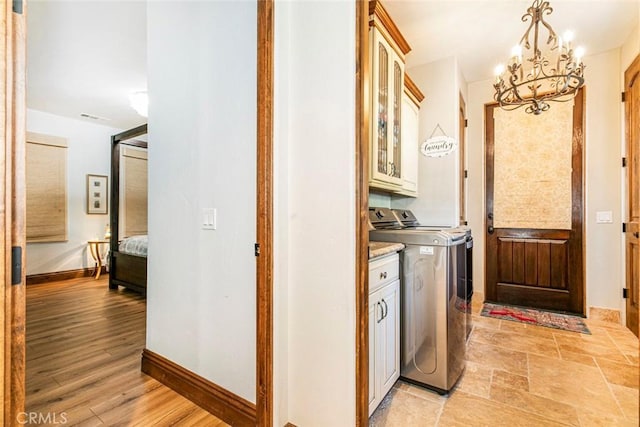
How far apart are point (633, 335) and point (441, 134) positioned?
101 inches

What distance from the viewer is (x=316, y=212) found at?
1415 millimetres

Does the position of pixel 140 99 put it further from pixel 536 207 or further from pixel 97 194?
pixel 536 207

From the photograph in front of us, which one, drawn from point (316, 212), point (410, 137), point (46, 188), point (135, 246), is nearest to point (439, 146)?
point (410, 137)

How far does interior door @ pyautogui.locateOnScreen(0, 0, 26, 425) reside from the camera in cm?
77

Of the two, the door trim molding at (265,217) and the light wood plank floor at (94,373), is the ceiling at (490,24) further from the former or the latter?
the light wood plank floor at (94,373)

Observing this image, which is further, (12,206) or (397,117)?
(397,117)

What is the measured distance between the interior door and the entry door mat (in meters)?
3.75

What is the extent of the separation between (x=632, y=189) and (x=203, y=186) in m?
3.80

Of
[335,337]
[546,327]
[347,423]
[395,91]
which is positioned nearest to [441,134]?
[395,91]

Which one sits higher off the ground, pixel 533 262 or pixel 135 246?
Result: pixel 135 246

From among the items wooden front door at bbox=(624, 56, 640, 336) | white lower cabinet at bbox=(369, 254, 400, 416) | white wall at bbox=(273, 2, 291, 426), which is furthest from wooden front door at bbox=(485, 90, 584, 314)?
white wall at bbox=(273, 2, 291, 426)

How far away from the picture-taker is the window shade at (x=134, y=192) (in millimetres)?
5648

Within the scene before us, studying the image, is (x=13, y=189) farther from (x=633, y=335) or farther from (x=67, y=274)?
(x=67, y=274)

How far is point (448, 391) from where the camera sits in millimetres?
1858
